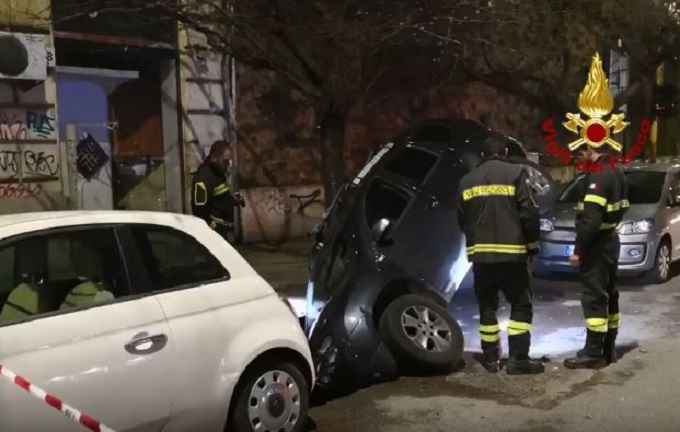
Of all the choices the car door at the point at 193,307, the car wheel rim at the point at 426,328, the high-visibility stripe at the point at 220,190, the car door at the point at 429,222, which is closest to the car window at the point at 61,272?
the car door at the point at 193,307

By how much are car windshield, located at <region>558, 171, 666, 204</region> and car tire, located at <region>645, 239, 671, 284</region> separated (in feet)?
2.00

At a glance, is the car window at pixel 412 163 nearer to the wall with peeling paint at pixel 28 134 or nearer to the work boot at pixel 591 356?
the work boot at pixel 591 356

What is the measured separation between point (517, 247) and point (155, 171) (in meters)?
9.21

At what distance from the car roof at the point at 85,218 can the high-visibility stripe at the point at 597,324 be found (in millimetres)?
3411

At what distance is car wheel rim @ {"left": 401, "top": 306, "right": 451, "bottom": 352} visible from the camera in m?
6.10

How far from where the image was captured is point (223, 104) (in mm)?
13984

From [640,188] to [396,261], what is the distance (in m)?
5.51

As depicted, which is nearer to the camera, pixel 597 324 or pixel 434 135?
pixel 597 324

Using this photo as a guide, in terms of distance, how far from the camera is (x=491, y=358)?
624 cm

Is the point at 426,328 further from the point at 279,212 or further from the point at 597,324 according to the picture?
the point at 279,212

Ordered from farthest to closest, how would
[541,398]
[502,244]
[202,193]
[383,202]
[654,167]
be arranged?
[654,167] < [202,193] < [383,202] < [502,244] < [541,398]

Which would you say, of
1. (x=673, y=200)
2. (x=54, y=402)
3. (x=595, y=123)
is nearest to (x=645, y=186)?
(x=673, y=200)

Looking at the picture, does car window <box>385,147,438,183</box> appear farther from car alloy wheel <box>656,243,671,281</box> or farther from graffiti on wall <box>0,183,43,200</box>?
graffiti on wall <box>0,183,43,200</box>

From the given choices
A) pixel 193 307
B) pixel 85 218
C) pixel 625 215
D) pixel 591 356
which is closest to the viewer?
pixel 85 218
